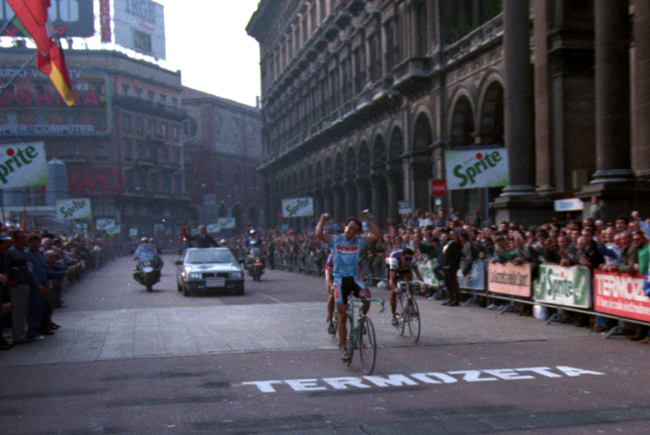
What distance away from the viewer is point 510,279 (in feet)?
53.3

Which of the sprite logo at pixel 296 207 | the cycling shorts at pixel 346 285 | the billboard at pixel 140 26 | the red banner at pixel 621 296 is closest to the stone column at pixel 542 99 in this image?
the red banner at pixel 621 296

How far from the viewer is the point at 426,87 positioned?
34156 millimetres

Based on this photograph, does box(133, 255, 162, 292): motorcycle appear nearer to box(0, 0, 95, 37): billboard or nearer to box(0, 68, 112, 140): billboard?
box(0, 0, 95, 37): billboard

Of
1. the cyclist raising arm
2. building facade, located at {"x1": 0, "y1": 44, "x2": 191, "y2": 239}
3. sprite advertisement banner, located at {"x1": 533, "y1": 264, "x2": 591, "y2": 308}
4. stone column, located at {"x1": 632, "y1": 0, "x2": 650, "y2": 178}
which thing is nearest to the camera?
the cyclist raising arm

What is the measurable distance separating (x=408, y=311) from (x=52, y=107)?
7647 centimetres

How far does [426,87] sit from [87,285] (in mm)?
16285

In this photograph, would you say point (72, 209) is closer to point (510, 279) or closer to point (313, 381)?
point (510, 279)

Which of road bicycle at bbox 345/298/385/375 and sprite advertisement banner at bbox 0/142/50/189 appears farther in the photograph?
sprite advertisement banner at bbox 0/142/50/189

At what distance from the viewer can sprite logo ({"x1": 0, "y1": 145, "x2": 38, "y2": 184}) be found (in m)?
19.3

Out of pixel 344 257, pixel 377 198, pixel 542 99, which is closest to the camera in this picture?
pixel 344 257

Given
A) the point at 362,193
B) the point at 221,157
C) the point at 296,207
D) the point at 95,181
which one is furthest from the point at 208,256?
the point at 221,157

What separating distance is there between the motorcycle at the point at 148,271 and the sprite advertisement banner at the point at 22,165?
6358 millimetres

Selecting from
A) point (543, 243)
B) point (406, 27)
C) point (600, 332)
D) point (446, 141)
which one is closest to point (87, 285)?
point (446, 141)

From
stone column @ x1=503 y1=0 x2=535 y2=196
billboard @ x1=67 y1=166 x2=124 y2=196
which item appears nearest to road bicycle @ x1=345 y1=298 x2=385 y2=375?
stone column @ x1=503 y1=0 x2=535 y2=196
